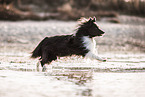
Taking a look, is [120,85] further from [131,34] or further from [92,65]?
[131,34]

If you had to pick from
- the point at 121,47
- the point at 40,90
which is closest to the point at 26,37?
the point at 121,47

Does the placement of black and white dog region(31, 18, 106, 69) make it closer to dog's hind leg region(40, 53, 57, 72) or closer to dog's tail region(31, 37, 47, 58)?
dog's hind leg region(40, 53, 57, 72)

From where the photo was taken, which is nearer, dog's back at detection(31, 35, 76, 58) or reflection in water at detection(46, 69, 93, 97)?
reflection in water at detection(46, 69, 93, 97)

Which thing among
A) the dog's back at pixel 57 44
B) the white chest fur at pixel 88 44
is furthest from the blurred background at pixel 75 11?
the white chest fur at pixel 88 44

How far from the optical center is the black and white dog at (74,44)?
9064 mm

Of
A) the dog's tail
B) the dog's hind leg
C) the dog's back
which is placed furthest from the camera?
the dog's tail

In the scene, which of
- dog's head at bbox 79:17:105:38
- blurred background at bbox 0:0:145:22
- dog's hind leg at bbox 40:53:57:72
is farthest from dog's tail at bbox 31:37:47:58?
blurred background at bbox 0:0:145:22

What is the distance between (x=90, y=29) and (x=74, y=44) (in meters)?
0.63

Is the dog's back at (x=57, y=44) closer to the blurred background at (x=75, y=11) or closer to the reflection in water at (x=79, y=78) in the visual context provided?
the reflection in water at (x=79, y=78)

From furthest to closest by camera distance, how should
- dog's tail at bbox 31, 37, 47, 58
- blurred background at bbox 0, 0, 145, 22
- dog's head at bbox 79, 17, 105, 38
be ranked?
blurred background at bbox 0, 0, 145, 22
dog's tail at bbox 31, 37, 47, 58
dog's head at bbox 79, 17, 105, 38

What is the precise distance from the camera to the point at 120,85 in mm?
6551

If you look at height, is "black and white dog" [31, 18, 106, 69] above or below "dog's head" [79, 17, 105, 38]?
below

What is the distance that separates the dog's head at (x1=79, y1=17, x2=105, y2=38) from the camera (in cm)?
923

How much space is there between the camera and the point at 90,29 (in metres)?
9.26
